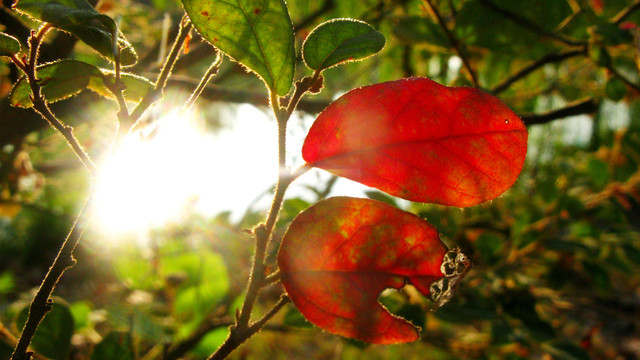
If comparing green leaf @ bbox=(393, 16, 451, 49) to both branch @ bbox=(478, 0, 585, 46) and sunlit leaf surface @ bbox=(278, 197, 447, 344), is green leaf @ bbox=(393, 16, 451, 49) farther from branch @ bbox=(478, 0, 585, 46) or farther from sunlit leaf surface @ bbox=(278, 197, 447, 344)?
sunlit leaf surface @ bbox=(278, 197, 447, 344)

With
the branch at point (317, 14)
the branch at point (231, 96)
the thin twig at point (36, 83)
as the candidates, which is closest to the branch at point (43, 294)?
the thin twig at point (36, 83)

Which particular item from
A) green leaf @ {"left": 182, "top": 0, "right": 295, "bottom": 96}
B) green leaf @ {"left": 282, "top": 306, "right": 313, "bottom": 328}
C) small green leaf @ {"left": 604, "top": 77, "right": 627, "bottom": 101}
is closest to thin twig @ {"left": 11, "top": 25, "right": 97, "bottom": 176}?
green leaf @ {"left": 182, "top": 0, "right": 295, "bottom": 96}

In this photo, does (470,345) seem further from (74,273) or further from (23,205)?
(74,273)

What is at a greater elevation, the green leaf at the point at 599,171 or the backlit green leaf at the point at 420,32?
the backlit green leaf at the point at 420,32

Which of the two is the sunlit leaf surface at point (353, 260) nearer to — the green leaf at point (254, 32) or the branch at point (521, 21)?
the green leaf at point (254, 32)

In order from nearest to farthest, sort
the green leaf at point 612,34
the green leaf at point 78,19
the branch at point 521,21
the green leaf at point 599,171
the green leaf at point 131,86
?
the green leaf at point 78,19 → the green leaf at point 131,86 → the green leaf at point 612,34 → the branch at point 521,21 → the green leaf at point 599,171

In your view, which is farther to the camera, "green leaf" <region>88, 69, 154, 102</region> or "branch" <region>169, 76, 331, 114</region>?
"branch" <region>169, 76, 331, 114</region>

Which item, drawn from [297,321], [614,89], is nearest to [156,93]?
[297,321]

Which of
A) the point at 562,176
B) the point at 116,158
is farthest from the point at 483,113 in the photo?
the point at 562,176

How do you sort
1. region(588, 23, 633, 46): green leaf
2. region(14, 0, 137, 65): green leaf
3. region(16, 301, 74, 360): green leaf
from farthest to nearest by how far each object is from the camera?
region(588, 23, 633, 46): green leaf < region(16, 301, 74, 360): green leaf < region(14, 0, 137, 65): green leaf
